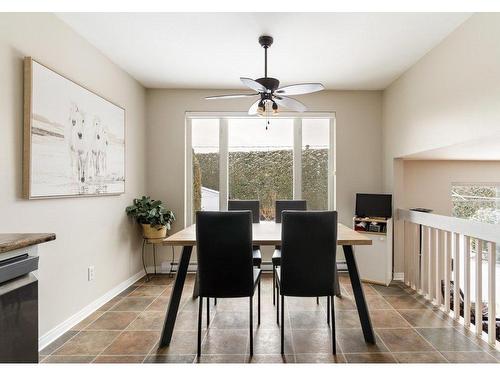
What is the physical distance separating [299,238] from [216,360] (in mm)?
977

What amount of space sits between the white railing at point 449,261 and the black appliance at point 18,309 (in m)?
2.73

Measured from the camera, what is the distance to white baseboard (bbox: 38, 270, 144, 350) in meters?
2.26

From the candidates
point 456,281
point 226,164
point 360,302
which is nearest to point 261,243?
point 360,302

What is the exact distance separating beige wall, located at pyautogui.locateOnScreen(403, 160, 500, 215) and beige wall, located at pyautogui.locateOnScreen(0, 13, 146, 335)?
137 inches

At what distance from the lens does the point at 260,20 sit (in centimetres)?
240

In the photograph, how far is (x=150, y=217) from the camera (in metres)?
3.61

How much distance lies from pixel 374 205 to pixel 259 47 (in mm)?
2306

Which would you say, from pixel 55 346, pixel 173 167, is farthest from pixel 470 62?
pixel 55 346

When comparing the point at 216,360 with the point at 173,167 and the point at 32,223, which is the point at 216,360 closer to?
the point at 32,223

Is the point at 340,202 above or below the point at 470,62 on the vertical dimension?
below

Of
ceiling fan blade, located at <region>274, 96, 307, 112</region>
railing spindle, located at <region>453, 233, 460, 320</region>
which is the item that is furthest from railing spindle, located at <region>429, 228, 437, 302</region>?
ceiling fan blade, located at <region>274, 96, 307, 112</region>

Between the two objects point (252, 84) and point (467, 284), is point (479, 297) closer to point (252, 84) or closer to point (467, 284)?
point (467, 284)

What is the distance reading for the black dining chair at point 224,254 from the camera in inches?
83.0

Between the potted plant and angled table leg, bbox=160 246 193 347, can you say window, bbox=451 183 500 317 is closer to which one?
angled table leg, bbox=160 246 193 347
